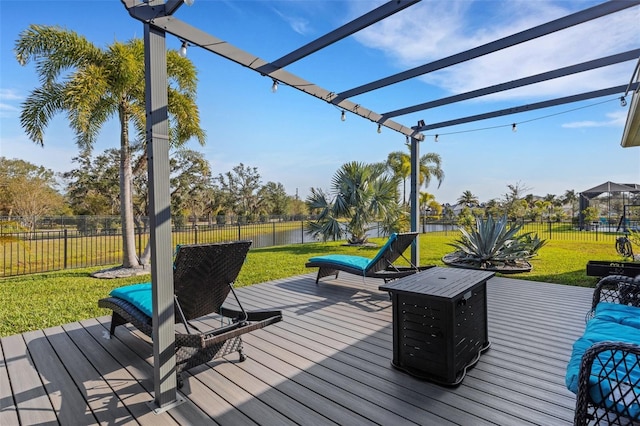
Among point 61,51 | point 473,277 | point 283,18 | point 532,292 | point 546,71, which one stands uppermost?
point 61,51

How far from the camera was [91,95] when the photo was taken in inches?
259

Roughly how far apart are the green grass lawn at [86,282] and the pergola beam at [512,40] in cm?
434

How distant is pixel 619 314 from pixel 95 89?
8817 mm

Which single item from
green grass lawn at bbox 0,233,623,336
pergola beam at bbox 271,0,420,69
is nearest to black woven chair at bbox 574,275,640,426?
pergola beam at bbox 271,0,420,69

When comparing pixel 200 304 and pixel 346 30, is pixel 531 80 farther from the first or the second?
pixel 200 304

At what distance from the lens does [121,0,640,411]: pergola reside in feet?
7.34

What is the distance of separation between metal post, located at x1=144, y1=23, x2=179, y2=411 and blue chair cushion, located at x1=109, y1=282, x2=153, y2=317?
2.11 ft

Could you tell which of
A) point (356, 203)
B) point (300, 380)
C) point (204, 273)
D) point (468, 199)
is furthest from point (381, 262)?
point (468, 199)

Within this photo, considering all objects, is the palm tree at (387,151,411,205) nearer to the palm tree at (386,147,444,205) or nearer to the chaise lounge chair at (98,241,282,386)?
the palm tree at (386,147,444,205)

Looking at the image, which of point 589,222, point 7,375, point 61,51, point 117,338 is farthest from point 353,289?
point 589,222

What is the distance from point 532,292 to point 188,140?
27.9 ft

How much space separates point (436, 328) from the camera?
247 cm

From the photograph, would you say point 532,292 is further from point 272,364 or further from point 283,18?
point 283,18

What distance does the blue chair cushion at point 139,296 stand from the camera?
288cm
